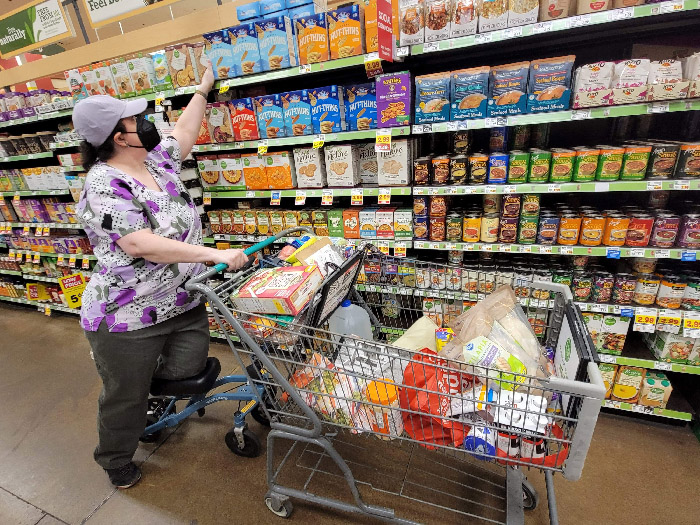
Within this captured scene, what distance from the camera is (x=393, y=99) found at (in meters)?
2.01

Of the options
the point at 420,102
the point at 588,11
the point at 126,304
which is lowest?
the point at 126,304

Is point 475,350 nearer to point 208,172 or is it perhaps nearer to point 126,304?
point 126,304

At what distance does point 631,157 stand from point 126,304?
8.29 feet

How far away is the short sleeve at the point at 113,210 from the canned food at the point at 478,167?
1.68 m

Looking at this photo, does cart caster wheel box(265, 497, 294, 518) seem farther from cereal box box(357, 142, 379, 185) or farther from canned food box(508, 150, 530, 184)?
canned food box(508, 150, 530, 184)

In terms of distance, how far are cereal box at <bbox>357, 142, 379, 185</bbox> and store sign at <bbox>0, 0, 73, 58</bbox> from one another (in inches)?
153

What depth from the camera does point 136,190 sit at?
58.5 inches

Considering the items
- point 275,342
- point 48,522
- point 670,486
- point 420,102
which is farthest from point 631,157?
point 48,522

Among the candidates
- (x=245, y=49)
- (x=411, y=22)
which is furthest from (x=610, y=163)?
(x=245, y=49)

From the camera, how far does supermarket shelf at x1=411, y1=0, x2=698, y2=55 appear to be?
1.50 meters

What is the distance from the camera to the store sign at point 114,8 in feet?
10.3

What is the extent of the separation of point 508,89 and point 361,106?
2.67ft

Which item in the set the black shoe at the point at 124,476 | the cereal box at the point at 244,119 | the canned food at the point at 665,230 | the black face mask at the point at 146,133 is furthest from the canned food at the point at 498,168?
the black shoe at the point at 124,476

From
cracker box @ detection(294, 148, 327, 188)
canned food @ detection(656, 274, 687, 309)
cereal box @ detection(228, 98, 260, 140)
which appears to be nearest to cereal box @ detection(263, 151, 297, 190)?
cracker box @ detection(294, 148, 327, 188)
